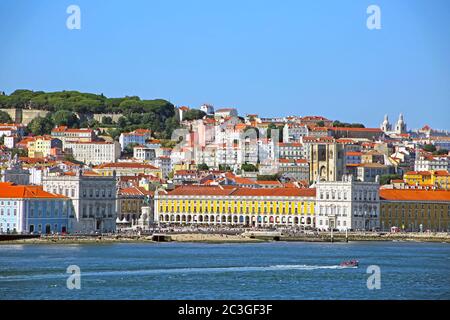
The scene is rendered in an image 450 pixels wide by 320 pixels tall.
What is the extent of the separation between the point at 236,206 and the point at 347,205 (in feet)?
23.0

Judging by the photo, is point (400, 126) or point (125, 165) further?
point (400, 126)

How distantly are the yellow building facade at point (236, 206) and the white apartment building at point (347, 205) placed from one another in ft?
2.86

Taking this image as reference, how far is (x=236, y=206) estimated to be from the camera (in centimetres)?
8600

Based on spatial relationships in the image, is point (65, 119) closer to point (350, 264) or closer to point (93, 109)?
point (93, 109)

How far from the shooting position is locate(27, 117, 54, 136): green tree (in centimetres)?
14212

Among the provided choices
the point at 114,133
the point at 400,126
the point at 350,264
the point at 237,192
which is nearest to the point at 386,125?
the point at 400,126

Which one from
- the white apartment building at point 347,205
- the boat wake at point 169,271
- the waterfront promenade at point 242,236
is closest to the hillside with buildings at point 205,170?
the white apartment building at point 347,205

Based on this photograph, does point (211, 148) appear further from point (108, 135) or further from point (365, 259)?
point (365, 259)

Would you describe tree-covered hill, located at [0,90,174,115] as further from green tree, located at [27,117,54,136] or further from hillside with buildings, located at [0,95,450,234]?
green tree, located at [27,117,54,136]

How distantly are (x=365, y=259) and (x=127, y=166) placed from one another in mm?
62585

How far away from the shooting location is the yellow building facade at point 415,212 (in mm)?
82812

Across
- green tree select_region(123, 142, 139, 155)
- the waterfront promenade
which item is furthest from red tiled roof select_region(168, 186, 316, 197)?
green tree select_region(123, 142, 139, 155)
